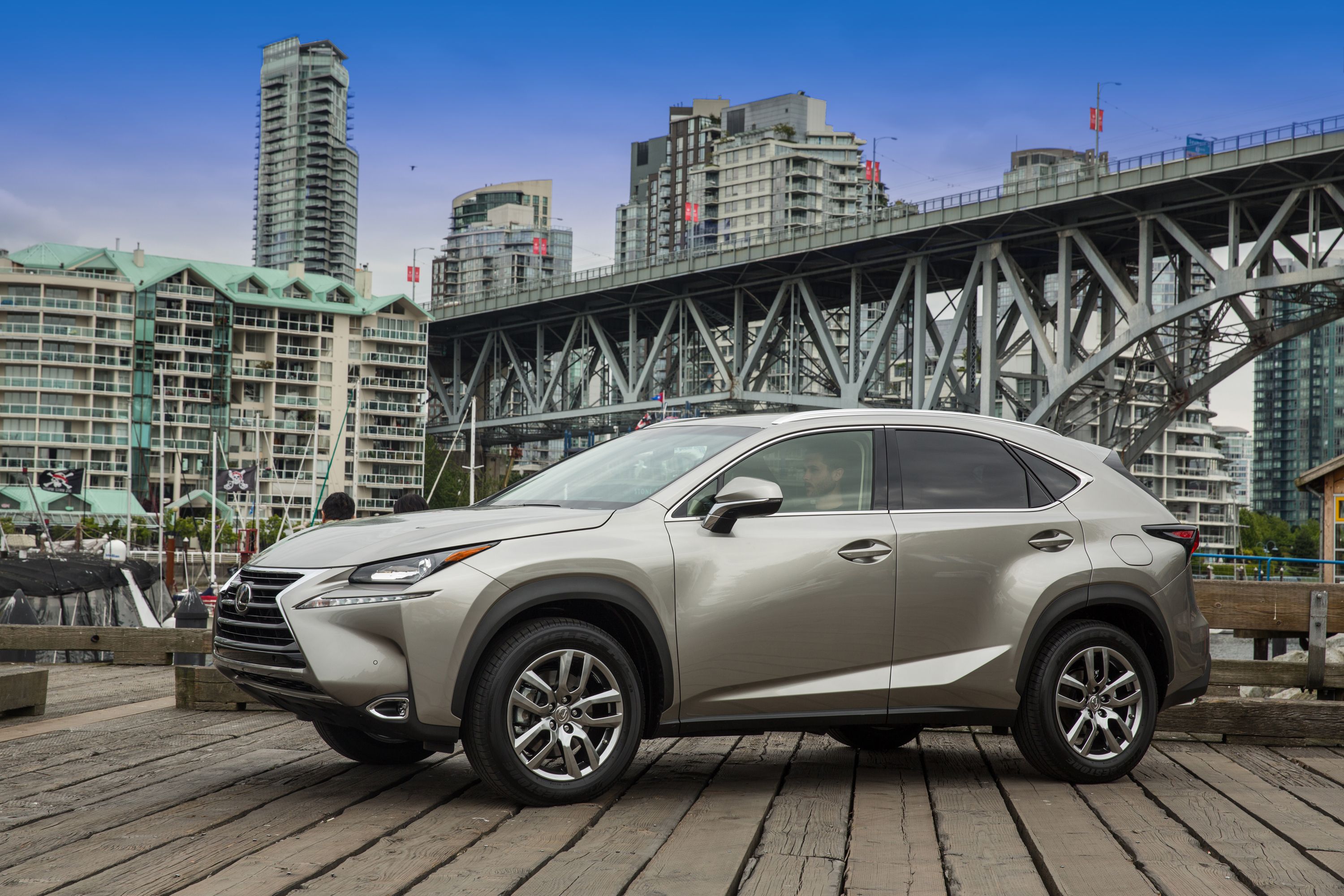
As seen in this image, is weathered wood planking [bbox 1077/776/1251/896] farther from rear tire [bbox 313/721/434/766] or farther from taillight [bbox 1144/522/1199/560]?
rear tire [bbox 313/721/434/766]

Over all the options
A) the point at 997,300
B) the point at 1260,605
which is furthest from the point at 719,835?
the point at 997,300

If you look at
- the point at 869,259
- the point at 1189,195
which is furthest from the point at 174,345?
the point at 1189,195

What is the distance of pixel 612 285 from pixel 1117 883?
7257 centimetres

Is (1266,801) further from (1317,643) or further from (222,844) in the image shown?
(222,844)

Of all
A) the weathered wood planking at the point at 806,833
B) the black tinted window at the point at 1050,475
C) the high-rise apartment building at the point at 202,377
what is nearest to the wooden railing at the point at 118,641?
the weathered wood planking at the point at 806,833

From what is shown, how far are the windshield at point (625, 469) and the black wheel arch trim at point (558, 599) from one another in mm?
434

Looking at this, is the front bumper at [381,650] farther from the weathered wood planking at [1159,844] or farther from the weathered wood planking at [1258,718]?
the weathered wood planking at [1258,718]

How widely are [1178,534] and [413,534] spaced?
12.1ft

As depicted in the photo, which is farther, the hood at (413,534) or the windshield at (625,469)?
the windshield at (625,469)

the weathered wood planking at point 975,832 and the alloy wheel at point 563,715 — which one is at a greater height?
the alloy wheel at point 563,715

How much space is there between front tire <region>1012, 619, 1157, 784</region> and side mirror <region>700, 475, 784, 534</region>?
60.7 inches

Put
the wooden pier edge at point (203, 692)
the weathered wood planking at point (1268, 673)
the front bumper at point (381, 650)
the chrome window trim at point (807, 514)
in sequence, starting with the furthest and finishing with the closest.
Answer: the wooden pier edge at point (203, 692) < the weathered wood planking at point (1268, 673) < the chrome window trim at point (807, 514) < the front bumper at point (381, 650)

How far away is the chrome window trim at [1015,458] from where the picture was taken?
6.55 m

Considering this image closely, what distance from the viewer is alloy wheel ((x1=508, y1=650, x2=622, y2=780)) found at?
18.2 feet
